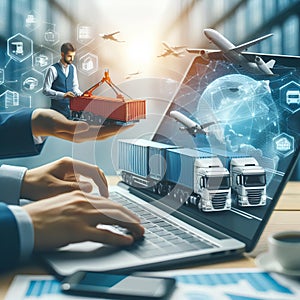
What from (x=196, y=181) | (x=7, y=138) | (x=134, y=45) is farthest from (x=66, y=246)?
(x=134, y=45)

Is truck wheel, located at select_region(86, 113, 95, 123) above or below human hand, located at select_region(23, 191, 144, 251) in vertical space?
above

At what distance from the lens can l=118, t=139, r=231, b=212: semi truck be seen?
2.76ft

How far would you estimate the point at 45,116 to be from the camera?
105 cm

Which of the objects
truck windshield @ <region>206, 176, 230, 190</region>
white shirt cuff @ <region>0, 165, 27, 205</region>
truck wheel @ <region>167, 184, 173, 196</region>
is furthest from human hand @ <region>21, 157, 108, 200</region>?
truck windshield @ <region>206, 176, 230, 190</region>

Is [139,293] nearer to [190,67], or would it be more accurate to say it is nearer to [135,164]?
[135,164]

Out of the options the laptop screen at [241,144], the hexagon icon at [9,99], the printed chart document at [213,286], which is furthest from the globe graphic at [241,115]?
the hexagon icon at [9,99]

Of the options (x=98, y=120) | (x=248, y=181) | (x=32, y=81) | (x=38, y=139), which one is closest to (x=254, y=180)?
(x=248, y=181)

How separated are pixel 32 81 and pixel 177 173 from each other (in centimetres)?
42

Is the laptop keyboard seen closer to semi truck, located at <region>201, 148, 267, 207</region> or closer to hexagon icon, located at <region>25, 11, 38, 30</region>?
semi truck, located at <region>201, 148, 267, 207</region>

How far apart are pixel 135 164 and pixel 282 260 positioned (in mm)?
420

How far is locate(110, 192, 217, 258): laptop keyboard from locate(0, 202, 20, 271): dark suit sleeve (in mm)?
147

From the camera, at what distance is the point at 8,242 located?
0.67 metres

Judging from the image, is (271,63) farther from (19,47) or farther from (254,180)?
(19,47)

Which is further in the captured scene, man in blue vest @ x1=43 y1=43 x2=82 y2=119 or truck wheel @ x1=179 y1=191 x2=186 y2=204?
man in blue vest @ x1=43 y1=43 x2=82 y2=119
